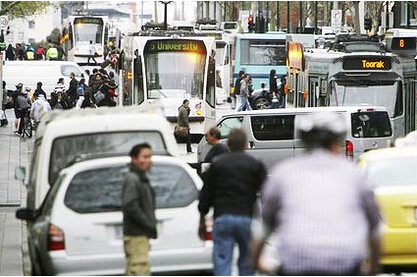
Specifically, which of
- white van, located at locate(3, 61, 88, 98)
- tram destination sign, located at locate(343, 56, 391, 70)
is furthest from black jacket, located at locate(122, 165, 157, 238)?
white van, located at locate(3, 61, 88, 98)

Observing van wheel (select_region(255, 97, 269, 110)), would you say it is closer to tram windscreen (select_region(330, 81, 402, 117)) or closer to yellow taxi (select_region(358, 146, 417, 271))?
tram windscreen (select_region(330, 81, 402, 117))

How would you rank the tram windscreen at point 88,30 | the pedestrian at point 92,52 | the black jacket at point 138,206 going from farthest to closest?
the tram windscreen at point 88,30
the pedestrian at point 92,52
the black jacket at point 138,206

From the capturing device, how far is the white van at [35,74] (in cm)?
5519

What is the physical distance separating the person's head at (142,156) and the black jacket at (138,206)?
57 mm

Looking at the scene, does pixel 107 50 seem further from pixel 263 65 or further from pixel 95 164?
pixel 95 164

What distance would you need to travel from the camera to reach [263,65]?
62.6 metres

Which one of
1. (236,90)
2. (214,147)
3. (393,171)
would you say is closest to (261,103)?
(236,90)

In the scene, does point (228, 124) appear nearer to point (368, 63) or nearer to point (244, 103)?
point (368, 63)

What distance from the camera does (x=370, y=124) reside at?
30641 mm

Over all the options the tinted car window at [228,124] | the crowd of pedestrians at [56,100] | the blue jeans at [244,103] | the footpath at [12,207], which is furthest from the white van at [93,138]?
the blue jeans at [244,103]

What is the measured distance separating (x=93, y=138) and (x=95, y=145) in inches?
3.4

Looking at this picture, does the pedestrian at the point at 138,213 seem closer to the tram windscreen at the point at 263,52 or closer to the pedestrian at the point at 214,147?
the pedestrian at the point at 214,147

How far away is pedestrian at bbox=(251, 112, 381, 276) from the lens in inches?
345

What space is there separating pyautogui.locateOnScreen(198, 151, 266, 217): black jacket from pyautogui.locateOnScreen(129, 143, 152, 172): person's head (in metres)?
0.65
